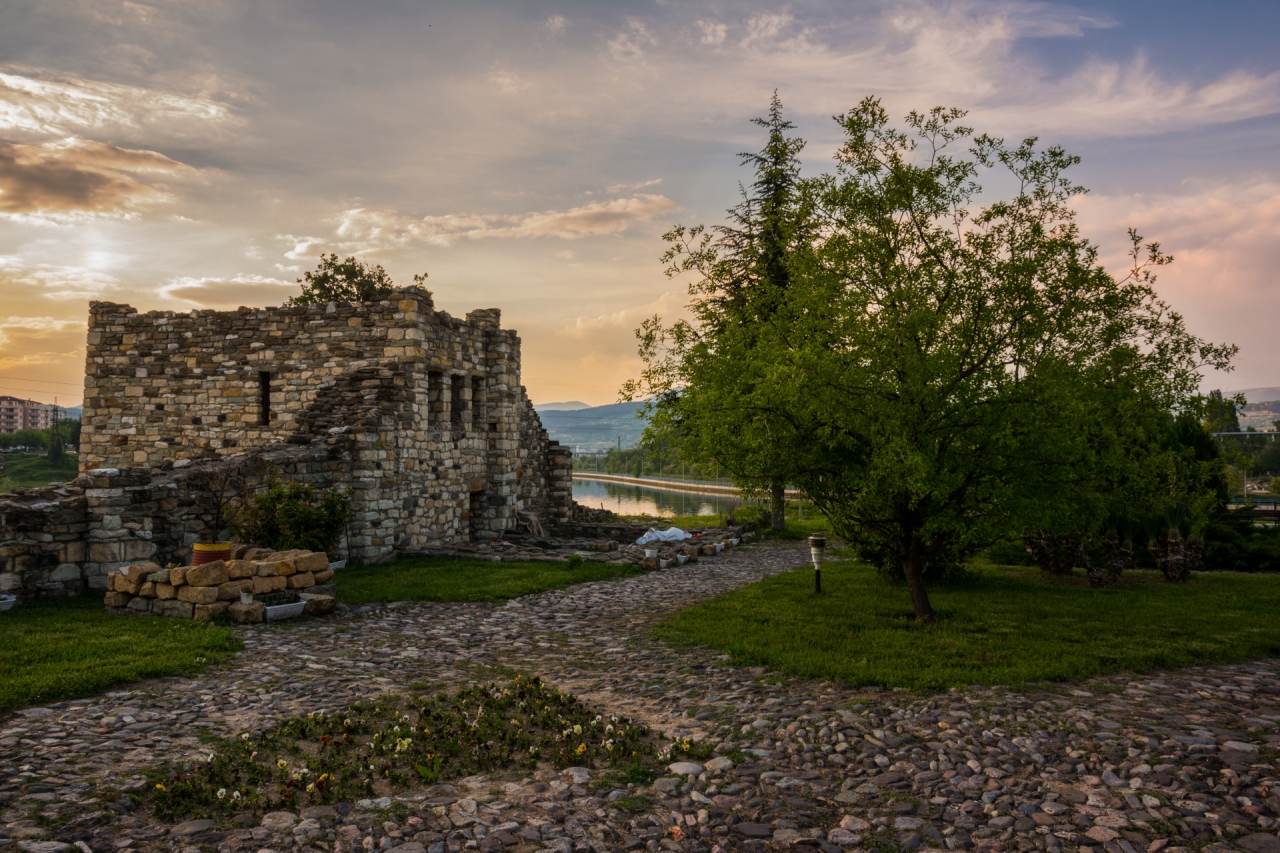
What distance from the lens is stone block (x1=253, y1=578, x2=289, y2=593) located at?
38.4 feet

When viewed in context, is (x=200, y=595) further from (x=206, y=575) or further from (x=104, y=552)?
(x=104, y=552)

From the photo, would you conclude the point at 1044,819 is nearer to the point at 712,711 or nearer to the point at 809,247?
the point at 712,711

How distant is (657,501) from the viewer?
5731cm

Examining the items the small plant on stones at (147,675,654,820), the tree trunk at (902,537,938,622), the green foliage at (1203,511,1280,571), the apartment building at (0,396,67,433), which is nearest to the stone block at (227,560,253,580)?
the small plant on stones at (147,675,654,820)

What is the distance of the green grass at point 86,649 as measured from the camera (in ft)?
25.0

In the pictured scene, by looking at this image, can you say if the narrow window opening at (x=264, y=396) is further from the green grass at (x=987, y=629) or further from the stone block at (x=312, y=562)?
the green grass at (x=987, y=629)

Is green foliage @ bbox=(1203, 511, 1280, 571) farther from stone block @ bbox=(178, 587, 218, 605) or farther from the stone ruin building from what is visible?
stone block @ bbox=(178, 587, 218, 605)

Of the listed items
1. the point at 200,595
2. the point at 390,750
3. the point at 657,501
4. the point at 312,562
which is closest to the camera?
the point at 390,750

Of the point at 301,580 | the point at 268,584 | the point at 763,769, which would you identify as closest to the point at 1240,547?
the point at 763,769

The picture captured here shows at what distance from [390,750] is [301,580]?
6.68m

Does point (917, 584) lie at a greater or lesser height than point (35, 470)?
lesser

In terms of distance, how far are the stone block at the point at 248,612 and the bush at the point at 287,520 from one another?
319 cm

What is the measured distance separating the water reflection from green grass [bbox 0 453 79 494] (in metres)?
37.8

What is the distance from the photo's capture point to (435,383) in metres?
20.5
